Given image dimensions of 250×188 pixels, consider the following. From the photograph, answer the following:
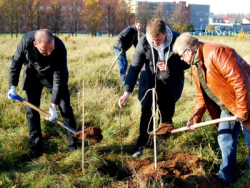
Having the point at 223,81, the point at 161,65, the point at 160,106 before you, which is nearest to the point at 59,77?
the point at 161,65

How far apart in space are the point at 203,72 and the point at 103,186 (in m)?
1.68

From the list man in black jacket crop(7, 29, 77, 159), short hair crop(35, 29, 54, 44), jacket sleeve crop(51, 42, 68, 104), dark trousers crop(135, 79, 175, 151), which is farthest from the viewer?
dark trousers crop(135, 79, 175, 151)

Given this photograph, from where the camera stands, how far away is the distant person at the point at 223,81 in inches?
82.8

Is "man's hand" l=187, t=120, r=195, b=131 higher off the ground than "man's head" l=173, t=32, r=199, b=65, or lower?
lower

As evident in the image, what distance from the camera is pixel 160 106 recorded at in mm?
3422

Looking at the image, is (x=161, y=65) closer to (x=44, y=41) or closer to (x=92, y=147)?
(x=44, y=41)

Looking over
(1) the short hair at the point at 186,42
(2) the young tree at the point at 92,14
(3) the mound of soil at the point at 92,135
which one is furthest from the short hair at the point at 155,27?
(2) the young tree at the point at 92,14

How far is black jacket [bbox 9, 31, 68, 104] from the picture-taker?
3.02 metres

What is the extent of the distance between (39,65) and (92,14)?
127ft

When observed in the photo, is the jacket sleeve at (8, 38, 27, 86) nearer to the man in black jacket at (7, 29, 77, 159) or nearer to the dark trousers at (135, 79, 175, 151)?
the man in black jacket at (7, 29, 77, 159)

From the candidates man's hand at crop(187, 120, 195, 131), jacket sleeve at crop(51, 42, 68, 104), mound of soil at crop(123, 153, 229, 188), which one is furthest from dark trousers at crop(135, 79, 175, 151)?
jacket sleeve at crop(51, 42, 68, 104)

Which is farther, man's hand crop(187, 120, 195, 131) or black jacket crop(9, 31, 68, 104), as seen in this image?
black jacket crop(9, 31, 68, 104)

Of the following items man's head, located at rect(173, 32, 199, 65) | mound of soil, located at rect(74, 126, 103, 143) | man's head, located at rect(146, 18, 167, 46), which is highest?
man's head, located at rect(146, 18, 167, 46)

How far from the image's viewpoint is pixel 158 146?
3576mm
